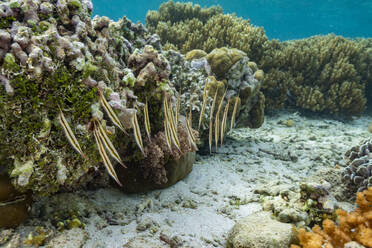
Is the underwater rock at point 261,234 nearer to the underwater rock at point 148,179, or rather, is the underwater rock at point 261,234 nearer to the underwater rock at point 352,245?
the underwater rock at point 352,245

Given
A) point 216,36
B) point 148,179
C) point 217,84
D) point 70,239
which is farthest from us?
point 216,36

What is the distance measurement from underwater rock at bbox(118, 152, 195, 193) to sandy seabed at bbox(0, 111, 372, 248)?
0.11m

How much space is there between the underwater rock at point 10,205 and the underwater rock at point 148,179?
131cm

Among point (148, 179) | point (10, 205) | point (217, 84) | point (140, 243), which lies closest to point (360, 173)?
point (217, 84)

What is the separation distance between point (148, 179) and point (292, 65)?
8.49 m

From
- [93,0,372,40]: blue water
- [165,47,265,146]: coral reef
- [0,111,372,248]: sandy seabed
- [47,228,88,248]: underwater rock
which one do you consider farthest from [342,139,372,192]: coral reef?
[93,0,372,40]: blue water

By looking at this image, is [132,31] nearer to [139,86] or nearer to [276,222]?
[139,86]

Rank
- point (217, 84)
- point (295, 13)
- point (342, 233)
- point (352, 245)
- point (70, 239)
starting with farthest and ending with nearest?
point (295, 13)
point (217, 84)
point (70, 239)
point (342, 233)
point (352, 245)

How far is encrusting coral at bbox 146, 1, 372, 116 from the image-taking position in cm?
867

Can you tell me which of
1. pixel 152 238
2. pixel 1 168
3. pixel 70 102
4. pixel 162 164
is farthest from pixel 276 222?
pixel 1 168

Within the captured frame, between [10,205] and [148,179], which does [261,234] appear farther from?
[10,205]

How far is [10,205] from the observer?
238cm

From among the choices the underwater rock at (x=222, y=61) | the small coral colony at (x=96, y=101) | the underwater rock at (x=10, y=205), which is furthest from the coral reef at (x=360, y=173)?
the underwater rock at (x=10, y=205)

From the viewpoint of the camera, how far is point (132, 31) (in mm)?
4582
